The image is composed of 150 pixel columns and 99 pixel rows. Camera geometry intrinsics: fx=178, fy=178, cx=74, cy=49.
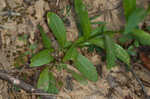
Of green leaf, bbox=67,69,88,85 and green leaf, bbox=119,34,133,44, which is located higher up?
green leaf, bbox=119,34,133,44

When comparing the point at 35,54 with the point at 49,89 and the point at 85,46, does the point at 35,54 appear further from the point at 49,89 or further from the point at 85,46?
the point at 85,46

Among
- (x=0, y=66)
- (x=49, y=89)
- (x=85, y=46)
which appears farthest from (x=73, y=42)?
(x=0, y=66)

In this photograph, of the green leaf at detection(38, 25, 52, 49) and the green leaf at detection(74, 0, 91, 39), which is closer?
the green leaf at detection(74, 0, 91, 39)

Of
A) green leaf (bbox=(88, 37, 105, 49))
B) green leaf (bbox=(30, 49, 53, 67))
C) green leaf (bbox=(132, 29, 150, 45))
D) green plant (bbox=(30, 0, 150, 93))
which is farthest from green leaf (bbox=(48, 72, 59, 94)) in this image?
green leaf (bbox=(132, 29, 150, 45))

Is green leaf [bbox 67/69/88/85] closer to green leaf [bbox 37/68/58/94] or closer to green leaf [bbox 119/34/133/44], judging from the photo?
green leaf [bbox 37/68/58/94]

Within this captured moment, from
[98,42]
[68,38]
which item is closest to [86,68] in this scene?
[98,42]

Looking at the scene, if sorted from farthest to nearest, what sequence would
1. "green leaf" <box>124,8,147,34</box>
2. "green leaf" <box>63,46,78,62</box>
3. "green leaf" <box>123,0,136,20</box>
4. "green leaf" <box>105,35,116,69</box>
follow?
"green leaf" <box>63,46,78,62</box>
"green leaf" <box>105,35,116,69</box>
"green leaf" <box>123,0,136,20</box>
"green leaf" <box>124,8,147,34</box>

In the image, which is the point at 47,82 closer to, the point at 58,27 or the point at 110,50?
the point at 58,27
